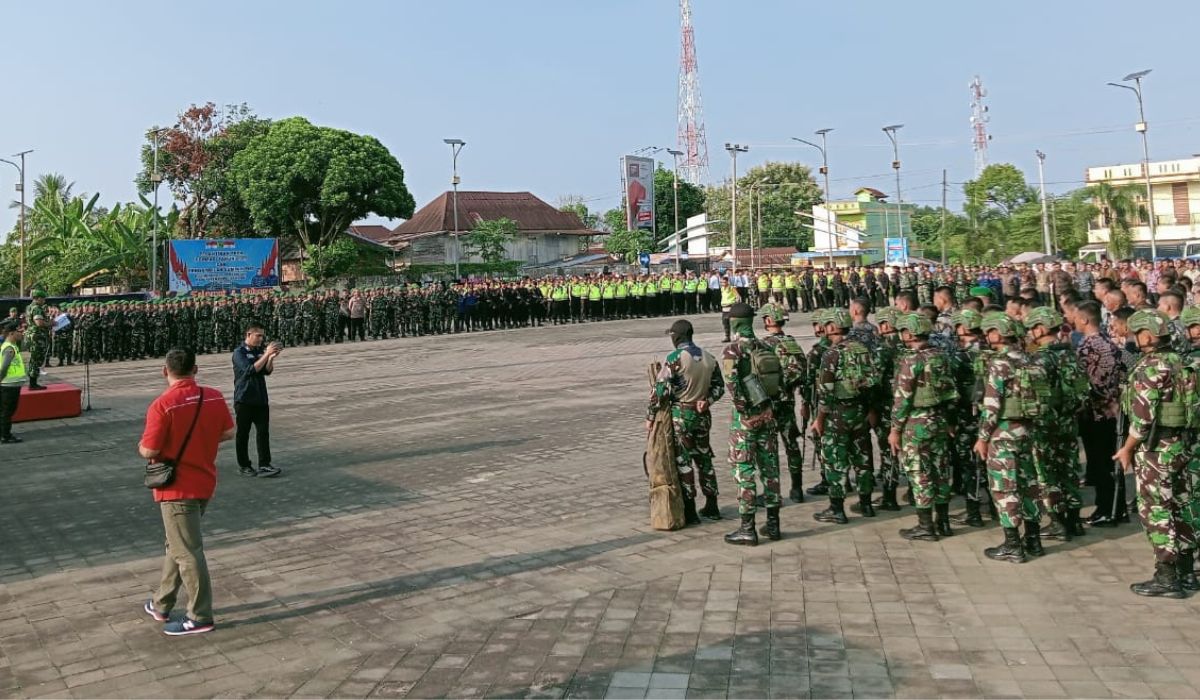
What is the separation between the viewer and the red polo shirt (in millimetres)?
5676

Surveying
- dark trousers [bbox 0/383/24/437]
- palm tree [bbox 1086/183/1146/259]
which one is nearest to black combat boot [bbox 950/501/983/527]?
dark trousers [bbox 0/383/24/437]

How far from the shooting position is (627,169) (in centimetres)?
5934

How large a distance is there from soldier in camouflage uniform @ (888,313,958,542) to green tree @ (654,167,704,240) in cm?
6374

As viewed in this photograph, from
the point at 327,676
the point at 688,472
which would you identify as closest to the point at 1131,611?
the point at 688,472

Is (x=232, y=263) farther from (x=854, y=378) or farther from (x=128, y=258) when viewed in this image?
(x=854, y=378)

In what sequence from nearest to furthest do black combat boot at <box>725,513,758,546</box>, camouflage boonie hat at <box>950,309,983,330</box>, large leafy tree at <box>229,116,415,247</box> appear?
1. black combat boot at <box>725,513,758,546</box>
2. camouflage boonie hat at <box>950,309,983,330</box>
3. large leafy tree at <box>229,116,415,247</box>

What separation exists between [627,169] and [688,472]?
52922mm

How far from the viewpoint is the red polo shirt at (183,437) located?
5676 mm

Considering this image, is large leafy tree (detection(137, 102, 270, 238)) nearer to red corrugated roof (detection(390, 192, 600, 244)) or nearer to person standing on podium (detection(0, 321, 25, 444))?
red corrugated roof (detection(390, 192, 600, 244))

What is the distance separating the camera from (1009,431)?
644 centimetres

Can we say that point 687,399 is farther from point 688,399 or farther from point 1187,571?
point 1187,571

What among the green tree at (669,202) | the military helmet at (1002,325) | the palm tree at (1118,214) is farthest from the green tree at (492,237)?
the military helmet at (1002,325)

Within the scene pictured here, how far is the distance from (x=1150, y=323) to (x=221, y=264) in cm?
3313

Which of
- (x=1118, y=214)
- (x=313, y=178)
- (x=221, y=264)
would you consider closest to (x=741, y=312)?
(x=221, y=264)
